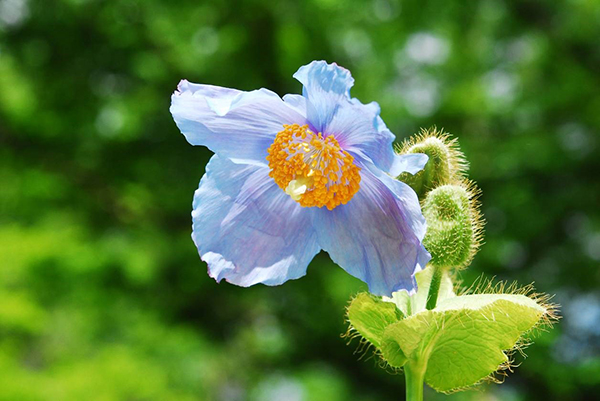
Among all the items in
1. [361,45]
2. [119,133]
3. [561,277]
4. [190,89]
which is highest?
[190,89]

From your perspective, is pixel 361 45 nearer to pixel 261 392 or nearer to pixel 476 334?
pixel 261 392

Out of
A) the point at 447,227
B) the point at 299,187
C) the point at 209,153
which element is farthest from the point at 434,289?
the point at 209,153

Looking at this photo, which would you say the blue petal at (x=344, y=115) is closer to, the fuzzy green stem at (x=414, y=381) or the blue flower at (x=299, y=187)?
the blue flower at (x=299, y=187)

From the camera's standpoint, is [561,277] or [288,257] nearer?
[288,257]

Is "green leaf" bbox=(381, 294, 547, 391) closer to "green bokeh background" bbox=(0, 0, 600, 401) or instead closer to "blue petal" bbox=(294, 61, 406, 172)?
"blue petal" bbox=(294, 61, 406, 172)

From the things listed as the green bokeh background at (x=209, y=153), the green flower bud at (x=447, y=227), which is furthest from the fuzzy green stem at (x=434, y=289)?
the green bokeh background at (x=209, y=153)

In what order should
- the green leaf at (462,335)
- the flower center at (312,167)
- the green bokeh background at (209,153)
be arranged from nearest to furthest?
the green leaf at (462,335)
the flower center at (312,167)
the green bokeh background at (209,153)

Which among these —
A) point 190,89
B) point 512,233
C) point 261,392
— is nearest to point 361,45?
point 512,233
